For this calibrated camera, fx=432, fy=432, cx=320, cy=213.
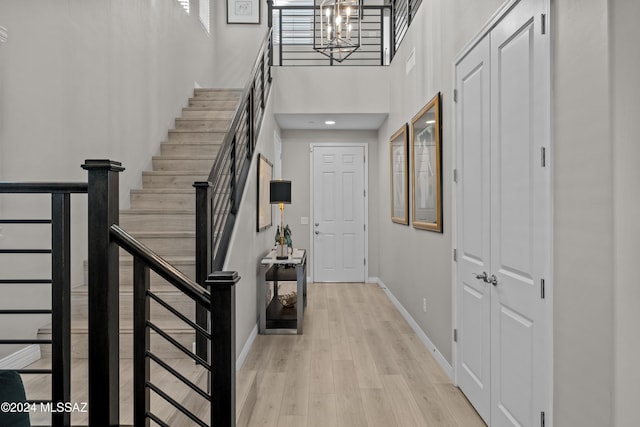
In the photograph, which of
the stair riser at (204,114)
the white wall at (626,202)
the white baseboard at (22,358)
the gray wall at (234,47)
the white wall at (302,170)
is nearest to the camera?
the white wall at (626,202)

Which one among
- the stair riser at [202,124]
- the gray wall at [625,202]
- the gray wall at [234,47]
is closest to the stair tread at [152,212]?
the stair riser at [202,124]

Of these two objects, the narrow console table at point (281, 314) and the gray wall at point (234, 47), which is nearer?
the narrow console table at point (281, 314)

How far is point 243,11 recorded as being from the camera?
7.77 m

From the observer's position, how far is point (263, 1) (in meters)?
7.83

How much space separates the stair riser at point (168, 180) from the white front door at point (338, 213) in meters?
3.17

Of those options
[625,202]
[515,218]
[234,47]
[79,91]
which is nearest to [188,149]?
[79,91]

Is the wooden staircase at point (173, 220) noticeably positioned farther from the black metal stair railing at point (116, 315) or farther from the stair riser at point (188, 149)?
the black metal stair railing at point (116, 315)

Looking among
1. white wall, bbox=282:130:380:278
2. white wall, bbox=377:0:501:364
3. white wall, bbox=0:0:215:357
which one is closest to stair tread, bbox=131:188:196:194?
white wall, bbox=0:0:215:357

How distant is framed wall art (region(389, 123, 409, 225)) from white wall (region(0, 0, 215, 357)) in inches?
110

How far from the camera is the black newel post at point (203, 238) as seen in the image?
282cm

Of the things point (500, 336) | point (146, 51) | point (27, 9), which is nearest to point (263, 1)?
point (146, 51)

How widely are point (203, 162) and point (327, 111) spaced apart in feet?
7.10

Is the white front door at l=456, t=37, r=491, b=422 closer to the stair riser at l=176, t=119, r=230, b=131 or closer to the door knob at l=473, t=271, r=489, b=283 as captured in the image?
the door knob at l=473, t=271, r=489, b=283

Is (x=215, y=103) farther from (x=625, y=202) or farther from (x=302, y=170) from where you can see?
(x=625, y=202)
